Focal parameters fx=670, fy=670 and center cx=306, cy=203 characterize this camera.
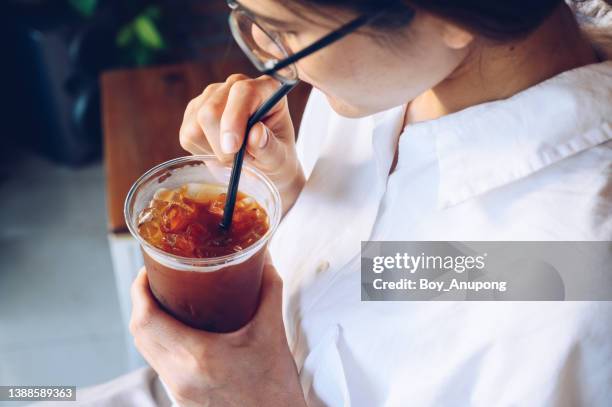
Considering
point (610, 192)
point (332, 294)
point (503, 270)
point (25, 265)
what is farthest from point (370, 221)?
point (25, 265)

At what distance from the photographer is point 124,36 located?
8.40ft

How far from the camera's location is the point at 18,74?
2.55 m

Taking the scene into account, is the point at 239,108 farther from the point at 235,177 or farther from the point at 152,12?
the point at 152,12

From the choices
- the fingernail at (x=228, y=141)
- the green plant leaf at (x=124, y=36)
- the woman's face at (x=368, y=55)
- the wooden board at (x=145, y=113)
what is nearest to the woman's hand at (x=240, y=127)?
the fingernail at (x=228, y=141)

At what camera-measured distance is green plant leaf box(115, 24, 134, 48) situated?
2.56 metres

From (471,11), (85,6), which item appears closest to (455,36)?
A: (471,11)

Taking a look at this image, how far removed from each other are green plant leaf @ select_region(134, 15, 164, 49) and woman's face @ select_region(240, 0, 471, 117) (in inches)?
73.7

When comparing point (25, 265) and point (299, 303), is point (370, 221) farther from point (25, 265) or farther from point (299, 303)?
point (25, 265)

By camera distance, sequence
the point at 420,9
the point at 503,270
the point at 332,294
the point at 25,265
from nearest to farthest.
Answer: the point at 420,9 < the point at 503,270 < the point at 332,294 < the point at 25,265

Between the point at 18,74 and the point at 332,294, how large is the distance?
2.04 metres

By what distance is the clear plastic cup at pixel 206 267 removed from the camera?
78cm

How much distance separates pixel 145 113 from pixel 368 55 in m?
0.98

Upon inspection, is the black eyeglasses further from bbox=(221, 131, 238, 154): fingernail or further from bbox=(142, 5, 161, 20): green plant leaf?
bbox=(142, 5, 161, 20): green plant leaf

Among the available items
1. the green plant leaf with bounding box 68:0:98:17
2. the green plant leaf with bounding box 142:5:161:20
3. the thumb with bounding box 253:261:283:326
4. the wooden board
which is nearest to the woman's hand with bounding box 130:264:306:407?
the thumb with bounding box 253:261:283:326
